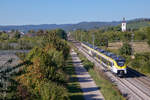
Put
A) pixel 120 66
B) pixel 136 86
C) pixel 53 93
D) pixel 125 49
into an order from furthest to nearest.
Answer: pixel 125 49 → pixel 120 66 → pixel 136 86 → pixel 53 93

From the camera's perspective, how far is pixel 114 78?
101 feet

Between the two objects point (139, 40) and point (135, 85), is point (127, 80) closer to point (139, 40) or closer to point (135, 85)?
point (135, 85)

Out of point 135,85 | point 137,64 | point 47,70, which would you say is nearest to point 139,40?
point 137,64

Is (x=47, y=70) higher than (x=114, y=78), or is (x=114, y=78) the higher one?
(x=47, y=70)

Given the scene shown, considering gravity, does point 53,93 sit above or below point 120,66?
above

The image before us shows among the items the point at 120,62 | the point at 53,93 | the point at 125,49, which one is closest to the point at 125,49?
the point at 125,49

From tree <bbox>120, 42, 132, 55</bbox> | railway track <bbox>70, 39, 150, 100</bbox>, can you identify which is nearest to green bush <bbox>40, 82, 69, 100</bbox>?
railway track <bbox>70, 39, 150, 100</bbox>

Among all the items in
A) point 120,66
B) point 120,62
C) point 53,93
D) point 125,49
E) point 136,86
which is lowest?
point 136,86

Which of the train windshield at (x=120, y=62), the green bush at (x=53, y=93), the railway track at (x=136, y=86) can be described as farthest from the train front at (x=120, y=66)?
the green bush at (x=53, y=93)

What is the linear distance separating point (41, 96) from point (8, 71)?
308 inches

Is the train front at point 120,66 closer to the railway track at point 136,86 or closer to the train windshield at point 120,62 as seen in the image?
the train windshield at point 120,62

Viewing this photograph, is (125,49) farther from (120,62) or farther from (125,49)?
(120,62)

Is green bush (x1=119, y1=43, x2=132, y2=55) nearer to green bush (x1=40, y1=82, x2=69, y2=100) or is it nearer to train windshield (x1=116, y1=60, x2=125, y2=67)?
train windshield (x1=116, y1=60, x2=125, y2=67)

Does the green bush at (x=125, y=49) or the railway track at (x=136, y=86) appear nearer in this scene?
the railway track at (x=136, y=86)
